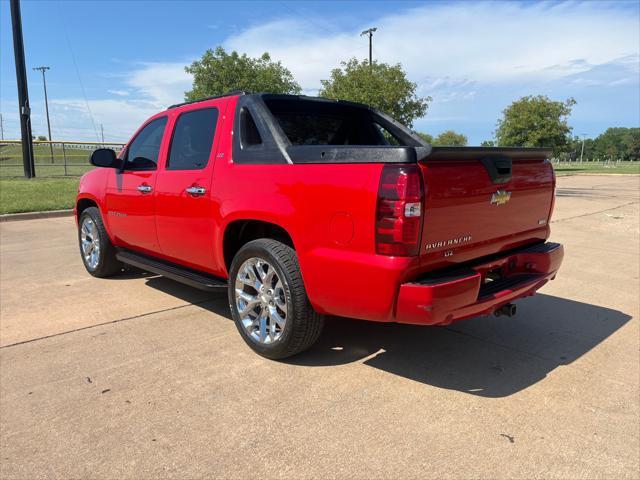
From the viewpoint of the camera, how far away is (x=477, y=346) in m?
3.86

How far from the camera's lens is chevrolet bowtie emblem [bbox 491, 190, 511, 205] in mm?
3197

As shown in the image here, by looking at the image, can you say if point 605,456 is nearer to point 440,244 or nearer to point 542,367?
point 542,367

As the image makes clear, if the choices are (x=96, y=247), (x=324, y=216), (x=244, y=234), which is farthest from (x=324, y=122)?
(x=96, y=247)

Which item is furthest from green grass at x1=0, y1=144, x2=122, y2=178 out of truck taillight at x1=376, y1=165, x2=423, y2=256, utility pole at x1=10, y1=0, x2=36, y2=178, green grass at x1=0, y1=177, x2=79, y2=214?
truck taillight at x1=376, y1=165, x2=423, y2=256

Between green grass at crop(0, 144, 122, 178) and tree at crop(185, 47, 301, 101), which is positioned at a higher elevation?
tree at crop(185, 47, 301, 101)

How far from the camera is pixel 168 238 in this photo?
14.4 ft

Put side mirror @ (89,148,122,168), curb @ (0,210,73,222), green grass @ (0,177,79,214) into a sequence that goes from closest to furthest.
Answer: side mirror @ (89,148,122,168) → curb @ (0,210,73,222) → green grass @ (0,177,79,214)

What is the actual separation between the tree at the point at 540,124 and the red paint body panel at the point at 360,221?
152 feet

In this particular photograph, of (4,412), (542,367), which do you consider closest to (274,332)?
(4,412)

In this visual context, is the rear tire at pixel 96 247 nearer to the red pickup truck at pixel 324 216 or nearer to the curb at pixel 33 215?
the red pickup truck at pixel 324 216

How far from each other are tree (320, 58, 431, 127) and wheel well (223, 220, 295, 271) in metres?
17.4

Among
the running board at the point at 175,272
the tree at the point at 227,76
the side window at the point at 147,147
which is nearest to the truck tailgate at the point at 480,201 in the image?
the running board at the point at 175,272

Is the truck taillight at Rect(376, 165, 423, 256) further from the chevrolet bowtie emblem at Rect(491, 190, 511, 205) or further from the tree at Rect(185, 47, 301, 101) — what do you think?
the tree at Rect(185, 47, 301, 101)

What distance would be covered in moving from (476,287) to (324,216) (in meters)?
0.98
